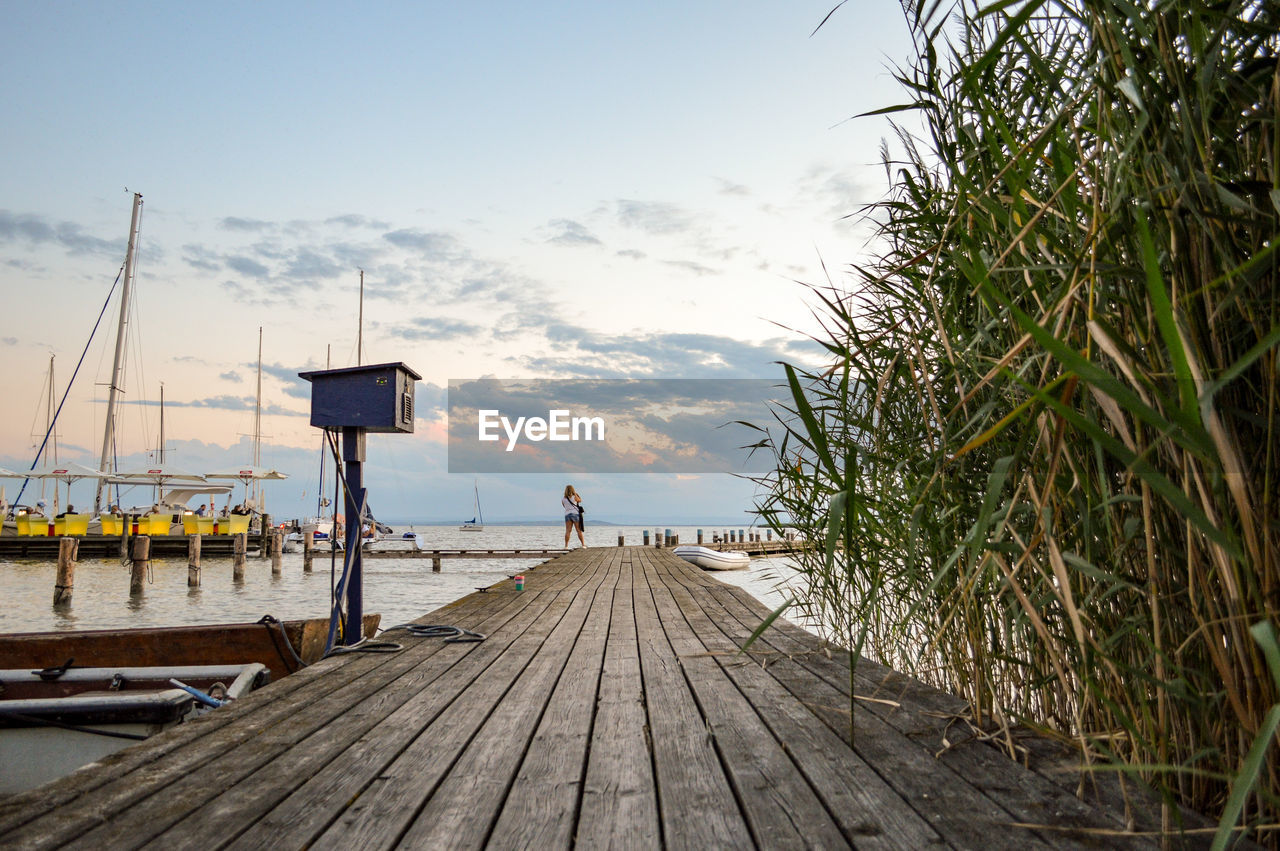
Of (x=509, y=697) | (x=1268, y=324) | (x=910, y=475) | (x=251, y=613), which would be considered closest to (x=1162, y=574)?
(x=1268, y=324)

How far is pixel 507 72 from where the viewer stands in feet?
38.4

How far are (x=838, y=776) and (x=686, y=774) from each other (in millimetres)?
323

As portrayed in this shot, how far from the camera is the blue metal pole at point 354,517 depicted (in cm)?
366

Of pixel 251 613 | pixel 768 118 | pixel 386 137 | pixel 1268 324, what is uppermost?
pixel 386 137

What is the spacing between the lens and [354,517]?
373 centimetres

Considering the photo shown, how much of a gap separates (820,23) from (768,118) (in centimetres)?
294

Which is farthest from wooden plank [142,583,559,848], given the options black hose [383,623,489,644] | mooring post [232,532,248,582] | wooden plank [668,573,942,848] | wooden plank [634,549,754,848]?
mooring post [232,532,248,582]

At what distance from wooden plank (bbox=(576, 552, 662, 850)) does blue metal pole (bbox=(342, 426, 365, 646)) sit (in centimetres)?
174

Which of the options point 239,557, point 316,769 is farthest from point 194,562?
point 316,769

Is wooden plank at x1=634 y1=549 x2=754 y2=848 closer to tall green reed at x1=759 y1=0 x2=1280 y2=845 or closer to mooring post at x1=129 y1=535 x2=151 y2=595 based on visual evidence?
tall green reed at x1=759 y1=0 x2=1280 y2=845

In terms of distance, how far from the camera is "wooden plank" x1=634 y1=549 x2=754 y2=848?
1213 millimetres

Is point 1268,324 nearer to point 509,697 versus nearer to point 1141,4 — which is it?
point 1141,4

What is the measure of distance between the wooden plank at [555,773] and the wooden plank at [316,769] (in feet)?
1.09

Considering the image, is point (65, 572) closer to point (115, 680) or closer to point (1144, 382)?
point (115, 680)
